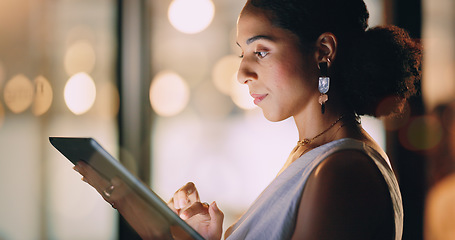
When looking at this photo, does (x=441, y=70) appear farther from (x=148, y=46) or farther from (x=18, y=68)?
(x=18, y=68)

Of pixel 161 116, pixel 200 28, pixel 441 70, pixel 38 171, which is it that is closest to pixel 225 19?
pixel 200 28

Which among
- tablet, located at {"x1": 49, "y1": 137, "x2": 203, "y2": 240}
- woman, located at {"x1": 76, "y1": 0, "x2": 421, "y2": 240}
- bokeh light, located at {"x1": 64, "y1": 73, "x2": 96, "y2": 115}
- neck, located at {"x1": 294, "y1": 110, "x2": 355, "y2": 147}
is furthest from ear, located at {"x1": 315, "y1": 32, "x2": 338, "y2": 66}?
bokeh light, located at {"x1": 64, "y1": 73, "x2": 96, "y2": 115}

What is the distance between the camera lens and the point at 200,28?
2172 mm

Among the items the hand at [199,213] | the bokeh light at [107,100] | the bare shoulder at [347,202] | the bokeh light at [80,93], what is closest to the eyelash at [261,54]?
the bare shoulder at [347,202]

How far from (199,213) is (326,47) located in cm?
48

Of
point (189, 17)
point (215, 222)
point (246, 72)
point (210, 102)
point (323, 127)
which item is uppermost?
point (189, 17)

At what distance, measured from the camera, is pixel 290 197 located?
0.65 metres

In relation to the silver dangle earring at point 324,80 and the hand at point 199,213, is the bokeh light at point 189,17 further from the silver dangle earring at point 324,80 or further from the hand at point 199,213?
the silver dangle earring at point 324,80

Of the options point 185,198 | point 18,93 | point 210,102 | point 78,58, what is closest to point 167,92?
point 210,102

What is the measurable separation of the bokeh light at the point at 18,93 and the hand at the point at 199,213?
1675 mm

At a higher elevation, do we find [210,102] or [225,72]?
[225,72]

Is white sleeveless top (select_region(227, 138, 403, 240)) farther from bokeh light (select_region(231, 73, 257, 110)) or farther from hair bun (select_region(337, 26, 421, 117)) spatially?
bokeh light (select_region(231, 73, 257, 110))

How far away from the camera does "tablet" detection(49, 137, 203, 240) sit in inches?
23.9

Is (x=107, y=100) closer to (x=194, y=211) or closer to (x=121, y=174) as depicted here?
(x=194, y=211)
